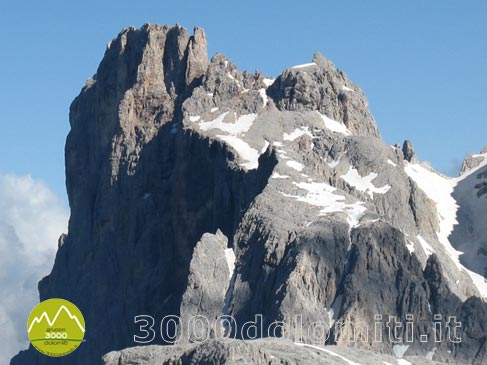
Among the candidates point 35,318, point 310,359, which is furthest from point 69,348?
point 310,359

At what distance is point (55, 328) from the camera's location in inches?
6437

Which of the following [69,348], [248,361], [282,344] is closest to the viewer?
[69,348]

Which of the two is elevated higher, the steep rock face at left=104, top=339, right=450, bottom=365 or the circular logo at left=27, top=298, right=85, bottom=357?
the steep rock face at left=104, top=339, right=450, bottom=365

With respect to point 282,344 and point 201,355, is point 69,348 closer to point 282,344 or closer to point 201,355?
point 201,355

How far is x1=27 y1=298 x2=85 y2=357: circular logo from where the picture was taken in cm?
16275

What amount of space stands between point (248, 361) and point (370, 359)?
21.2m

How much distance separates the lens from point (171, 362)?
181 m

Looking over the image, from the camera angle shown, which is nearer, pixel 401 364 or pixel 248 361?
pixel 248 361

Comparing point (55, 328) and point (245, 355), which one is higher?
point (245, 355)

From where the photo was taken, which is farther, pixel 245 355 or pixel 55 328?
pixel 245 355

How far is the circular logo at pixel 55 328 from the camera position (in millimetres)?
162750

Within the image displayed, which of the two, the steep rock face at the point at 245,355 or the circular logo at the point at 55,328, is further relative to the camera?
the steep rock face at the point at 245,355

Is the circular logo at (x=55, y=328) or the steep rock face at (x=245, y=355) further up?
the steep rock face at (x=245, y=355)

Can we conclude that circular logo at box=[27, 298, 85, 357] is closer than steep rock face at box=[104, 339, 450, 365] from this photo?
Yes
